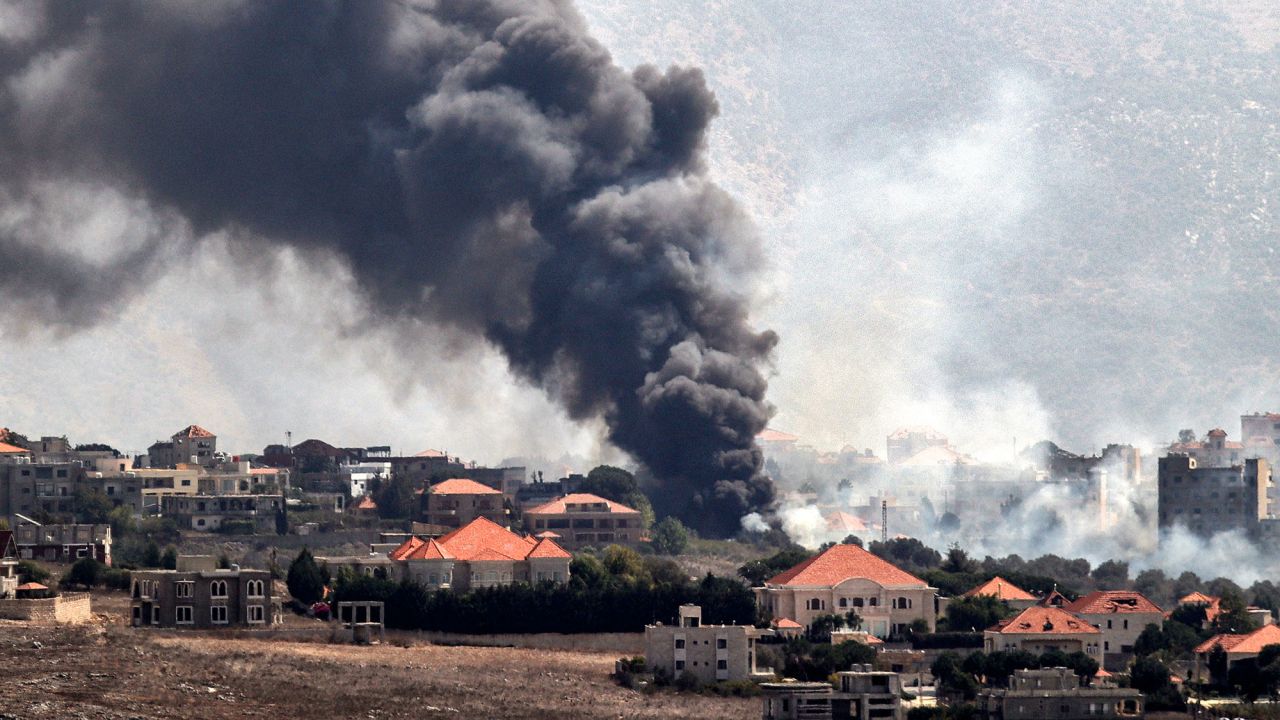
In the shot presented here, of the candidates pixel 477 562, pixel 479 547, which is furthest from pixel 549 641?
pixel 479 547

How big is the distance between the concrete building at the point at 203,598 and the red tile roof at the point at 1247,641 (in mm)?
32091

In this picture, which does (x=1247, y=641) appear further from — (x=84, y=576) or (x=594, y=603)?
(x=84, y=576)

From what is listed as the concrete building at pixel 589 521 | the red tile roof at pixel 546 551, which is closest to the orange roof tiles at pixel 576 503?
the concrete building at pixel 589 521

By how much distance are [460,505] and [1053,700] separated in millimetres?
57164

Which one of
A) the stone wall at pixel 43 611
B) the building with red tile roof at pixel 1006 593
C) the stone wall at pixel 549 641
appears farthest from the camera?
the building with red tile roof at pixel 1006 593

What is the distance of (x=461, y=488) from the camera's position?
155 m

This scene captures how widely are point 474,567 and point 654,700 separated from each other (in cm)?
2198

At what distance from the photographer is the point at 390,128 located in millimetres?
→ 172875

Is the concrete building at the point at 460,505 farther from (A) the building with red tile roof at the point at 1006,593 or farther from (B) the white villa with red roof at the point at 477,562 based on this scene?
(A) the building with red tile roof at the point at 1006,593

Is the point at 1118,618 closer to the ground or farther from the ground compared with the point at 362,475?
closer to the ground

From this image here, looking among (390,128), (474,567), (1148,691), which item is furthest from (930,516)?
(1148,691)

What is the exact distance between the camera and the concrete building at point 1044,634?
112812mm

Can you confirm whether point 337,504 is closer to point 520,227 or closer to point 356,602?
point 520,227

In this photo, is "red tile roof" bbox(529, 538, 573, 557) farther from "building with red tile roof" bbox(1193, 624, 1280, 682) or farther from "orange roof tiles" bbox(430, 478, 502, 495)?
"orange roof tiles" bbox(430, 478, 502, 495)
